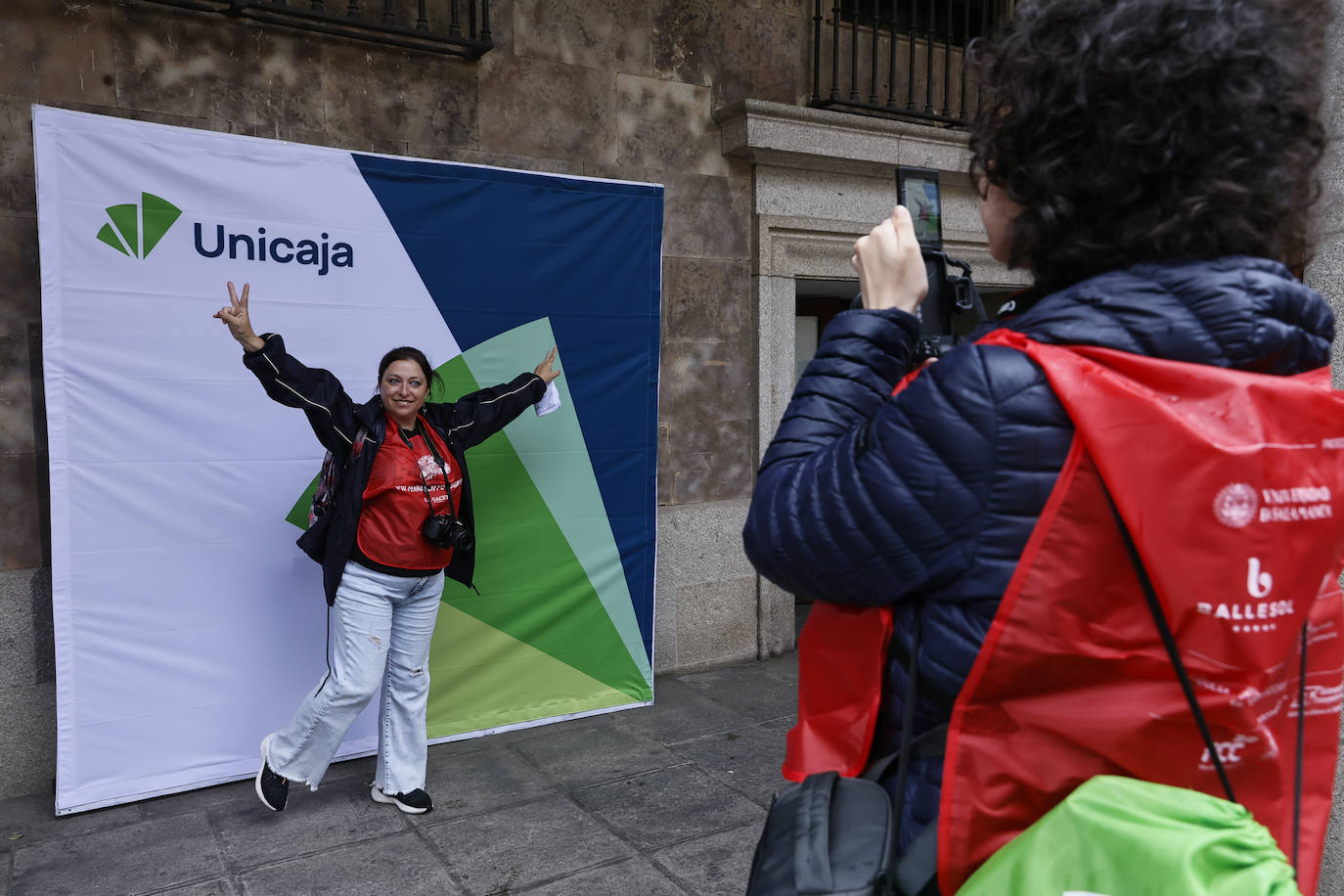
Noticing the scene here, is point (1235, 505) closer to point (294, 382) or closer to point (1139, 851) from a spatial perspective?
point (1139, 851)

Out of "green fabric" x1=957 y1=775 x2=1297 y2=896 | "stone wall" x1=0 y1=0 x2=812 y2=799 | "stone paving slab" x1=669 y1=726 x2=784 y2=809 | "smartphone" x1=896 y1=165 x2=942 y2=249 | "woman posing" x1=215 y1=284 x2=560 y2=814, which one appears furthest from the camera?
"stone paving slab" x1=669 y1=726 x2=784 y2=809

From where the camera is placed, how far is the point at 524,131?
532cm

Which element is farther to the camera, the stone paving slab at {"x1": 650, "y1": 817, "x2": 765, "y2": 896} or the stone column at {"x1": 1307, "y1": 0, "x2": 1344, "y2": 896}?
the stone paving slab at {"x1": 650, "y1": 817, "x2": 765, "y2": 896}

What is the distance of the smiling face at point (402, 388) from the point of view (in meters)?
4.07

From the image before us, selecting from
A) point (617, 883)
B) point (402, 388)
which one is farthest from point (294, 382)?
point (617, 883)

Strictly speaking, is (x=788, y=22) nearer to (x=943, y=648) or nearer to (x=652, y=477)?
(x=652, y=477)

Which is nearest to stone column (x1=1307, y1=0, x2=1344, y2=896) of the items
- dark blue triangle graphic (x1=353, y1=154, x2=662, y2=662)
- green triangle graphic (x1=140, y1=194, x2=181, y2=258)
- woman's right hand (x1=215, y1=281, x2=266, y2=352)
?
dark blue triangle graphic (x1=353, y1=154, x2=662, y2=662)

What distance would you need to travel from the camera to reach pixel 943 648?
114 cm

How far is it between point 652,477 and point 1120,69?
14.7 feet

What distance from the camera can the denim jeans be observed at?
4.02 m

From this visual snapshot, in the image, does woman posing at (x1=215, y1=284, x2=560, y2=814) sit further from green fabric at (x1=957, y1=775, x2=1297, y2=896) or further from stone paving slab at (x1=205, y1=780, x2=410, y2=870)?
green fabric at (x1=957, y1=775, x2=1297, y2=896)

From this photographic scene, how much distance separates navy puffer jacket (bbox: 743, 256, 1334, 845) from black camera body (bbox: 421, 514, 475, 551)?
303cm

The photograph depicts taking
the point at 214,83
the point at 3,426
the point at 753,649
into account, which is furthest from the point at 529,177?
the point at 753,649

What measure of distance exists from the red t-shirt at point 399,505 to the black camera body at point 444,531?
0.03m
